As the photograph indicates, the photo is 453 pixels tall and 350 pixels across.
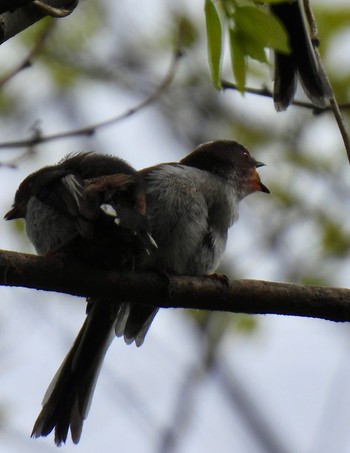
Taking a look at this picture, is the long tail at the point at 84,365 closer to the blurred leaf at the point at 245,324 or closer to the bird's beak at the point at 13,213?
the bird's beak at the point at 13,213

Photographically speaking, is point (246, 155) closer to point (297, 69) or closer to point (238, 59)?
point (297, 69)

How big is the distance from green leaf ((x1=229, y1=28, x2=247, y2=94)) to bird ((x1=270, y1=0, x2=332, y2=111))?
1.28 m

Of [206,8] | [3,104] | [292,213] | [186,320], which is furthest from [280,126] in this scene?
[206,8]

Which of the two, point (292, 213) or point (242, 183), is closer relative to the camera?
point (242, 183)

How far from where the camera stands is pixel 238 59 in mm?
2729

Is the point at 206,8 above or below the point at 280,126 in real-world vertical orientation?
above

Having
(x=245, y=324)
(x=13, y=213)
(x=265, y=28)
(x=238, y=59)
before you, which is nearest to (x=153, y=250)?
(x=13, y=213)

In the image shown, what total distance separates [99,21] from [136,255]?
7.67 metres

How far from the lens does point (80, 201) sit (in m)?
3.87

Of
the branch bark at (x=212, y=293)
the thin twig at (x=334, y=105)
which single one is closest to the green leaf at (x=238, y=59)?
the thin twig at (x=334, y=105)

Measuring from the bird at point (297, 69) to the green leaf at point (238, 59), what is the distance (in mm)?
1281

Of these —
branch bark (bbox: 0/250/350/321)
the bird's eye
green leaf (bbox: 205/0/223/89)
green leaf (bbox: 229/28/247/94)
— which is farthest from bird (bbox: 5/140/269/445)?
green leaf (bbox: 205/0/223/89)

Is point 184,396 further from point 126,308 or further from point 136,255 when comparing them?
point 136,255

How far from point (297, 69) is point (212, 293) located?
1.13 m
